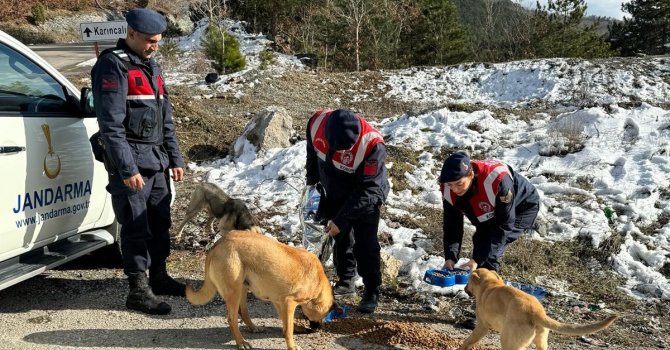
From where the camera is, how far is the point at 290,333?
3686 mm

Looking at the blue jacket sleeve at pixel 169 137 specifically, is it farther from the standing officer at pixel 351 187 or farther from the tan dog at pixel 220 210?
the tan dog at pixel 220 210

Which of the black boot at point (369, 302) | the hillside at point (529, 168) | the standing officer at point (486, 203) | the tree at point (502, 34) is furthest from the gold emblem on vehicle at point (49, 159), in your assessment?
the tree at point (502, 34)

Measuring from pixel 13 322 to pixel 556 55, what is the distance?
80.0ft

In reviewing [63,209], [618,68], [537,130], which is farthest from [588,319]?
[618,68]

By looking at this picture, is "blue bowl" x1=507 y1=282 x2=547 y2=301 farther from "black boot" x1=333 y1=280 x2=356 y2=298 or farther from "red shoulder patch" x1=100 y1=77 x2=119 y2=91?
"red shoulder patch" x1=100 y1=77 x2=119 y2=91

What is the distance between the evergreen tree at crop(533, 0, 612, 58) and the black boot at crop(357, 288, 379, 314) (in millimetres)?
22389

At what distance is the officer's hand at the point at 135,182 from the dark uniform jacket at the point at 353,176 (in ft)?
4.72

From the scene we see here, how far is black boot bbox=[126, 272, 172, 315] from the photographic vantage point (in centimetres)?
430

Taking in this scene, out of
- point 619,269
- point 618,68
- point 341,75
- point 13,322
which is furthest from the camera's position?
point 341,75

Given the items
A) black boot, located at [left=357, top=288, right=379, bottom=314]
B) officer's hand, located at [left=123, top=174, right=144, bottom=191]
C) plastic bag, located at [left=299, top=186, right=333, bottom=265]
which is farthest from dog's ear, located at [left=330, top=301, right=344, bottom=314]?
officer's hand, located at [left=123, top=174, right=144, bottom=191]

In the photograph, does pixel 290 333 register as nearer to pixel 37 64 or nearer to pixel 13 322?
pixel 13 322

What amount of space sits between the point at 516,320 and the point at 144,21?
3.20 metres

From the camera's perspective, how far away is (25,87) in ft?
14.1

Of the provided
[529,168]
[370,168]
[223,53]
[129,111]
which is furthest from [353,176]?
[223,53]
